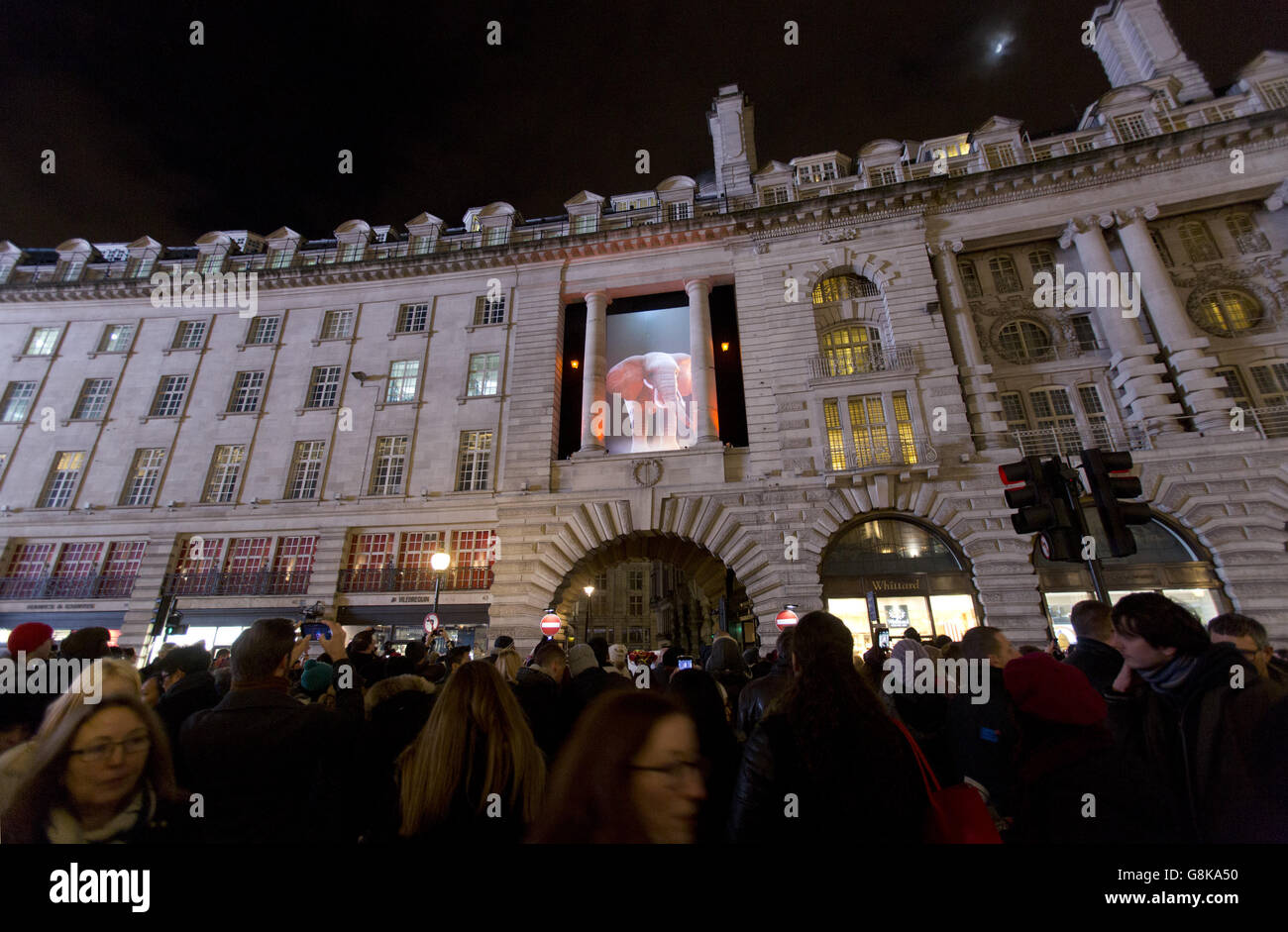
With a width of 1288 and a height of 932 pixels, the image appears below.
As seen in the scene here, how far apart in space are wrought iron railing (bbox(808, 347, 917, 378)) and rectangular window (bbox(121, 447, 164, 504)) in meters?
30.3

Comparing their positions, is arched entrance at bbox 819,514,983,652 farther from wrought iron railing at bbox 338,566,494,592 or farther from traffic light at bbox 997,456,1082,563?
wrought iron railing at bbox 338,566,494,592

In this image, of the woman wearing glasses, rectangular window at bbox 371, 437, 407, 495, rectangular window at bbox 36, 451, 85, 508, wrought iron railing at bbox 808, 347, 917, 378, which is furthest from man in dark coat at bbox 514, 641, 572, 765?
rectangular window at bbox 36, 451, 85, 508

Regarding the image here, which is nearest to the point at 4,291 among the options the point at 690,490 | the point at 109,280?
the point at 109,280

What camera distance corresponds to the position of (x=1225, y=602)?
16188 millimetres

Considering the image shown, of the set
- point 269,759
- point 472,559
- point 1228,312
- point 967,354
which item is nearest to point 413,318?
point 472,559

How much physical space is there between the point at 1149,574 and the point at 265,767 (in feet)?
78.6

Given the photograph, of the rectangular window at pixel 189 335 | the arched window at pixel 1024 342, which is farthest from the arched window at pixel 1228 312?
the rectangular window at pixel 189 335

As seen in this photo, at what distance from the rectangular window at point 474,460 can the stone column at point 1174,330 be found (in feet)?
88.3

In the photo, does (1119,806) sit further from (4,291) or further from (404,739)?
(4,291)

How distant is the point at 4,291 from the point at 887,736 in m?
45.8

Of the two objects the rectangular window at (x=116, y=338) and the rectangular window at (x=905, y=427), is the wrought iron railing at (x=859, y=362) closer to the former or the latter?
the rectangular window at (x=905, y=427)

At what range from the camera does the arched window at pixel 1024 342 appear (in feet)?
68.8

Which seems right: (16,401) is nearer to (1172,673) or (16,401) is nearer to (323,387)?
(323,387)

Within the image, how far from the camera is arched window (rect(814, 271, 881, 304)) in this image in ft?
73.9
